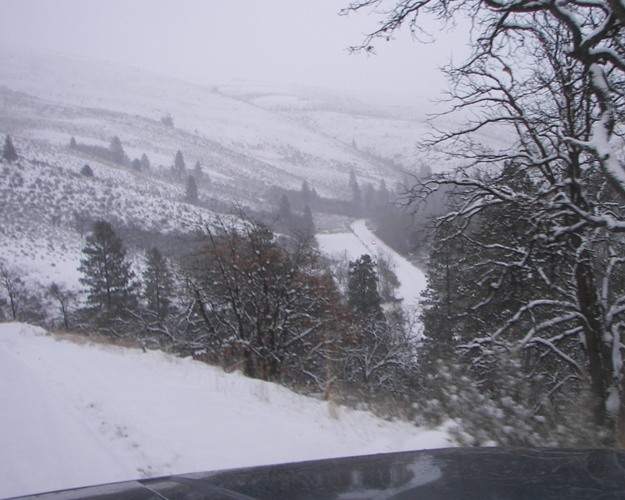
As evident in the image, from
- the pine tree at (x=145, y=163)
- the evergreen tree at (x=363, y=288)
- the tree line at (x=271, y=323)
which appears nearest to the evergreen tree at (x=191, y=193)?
the pine tree at (x=145, y=163)

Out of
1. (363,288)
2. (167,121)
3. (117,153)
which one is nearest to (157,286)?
(363,288)

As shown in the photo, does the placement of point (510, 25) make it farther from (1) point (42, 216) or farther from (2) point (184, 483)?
→ (1) point (42, 216)

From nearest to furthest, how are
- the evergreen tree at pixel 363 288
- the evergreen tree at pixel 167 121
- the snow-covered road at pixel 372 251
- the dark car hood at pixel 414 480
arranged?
the dark car hood at pixel 414 480 → the evergreen tree at pixel 363 288 → the snow-covered road at pixel 372 251 → the evergreen tree at pixel 167 121

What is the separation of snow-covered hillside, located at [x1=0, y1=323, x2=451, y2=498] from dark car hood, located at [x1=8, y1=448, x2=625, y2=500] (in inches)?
64.4

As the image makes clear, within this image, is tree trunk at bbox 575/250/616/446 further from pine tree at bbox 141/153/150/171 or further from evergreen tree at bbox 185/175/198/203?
pine tree at bbox 141/153/150/171

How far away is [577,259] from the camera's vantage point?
19.6 feet

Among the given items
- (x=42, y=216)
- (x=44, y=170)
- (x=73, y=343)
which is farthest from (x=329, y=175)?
(x=73, y=343)

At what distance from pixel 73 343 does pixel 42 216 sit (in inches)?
2125

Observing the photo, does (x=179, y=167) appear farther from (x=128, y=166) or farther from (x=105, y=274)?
(x=105, y=274)

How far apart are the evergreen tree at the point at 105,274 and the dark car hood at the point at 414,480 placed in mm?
33089

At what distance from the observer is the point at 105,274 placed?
3394 cm

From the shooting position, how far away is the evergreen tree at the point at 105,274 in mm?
33656

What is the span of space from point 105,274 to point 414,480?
35.2 m

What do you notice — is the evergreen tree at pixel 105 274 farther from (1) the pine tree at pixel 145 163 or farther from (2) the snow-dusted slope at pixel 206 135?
(2) the snow-dusted slope at pixel 206 135
